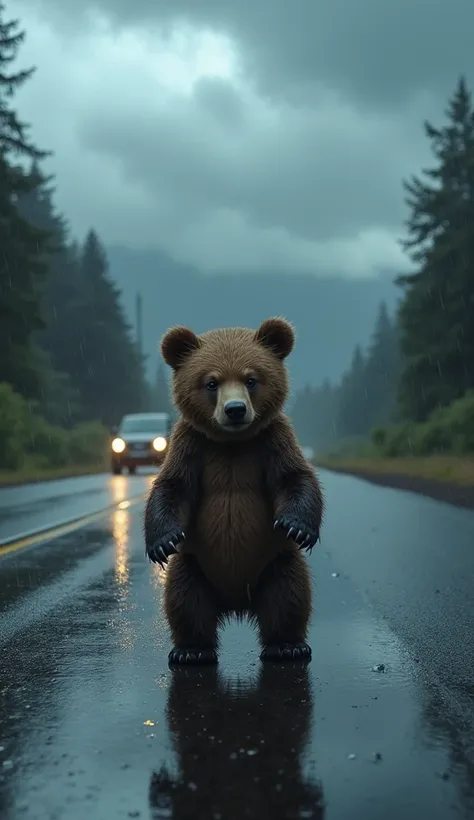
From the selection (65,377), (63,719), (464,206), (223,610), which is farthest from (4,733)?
(65,377)

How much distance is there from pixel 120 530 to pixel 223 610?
774cm

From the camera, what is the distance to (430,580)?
7.88m

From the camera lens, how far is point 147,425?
114ft

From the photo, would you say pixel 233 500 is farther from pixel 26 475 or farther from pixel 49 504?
pixel 26 475

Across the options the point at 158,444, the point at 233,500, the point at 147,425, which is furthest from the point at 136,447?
the point at 233,500

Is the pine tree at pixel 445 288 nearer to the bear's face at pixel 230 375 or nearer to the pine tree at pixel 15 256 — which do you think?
the pine tree at pixel 15 256

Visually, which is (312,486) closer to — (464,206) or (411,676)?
(411,676)

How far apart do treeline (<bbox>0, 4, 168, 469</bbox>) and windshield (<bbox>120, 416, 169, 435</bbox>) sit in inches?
137

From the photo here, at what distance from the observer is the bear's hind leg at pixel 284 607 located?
469 cm

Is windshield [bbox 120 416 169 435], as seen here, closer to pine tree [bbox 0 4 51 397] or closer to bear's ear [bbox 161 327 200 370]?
pine tree [bbox 0 4 51 397]

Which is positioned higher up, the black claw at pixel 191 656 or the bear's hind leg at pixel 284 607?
the bear's hind leg at pixel 284 607

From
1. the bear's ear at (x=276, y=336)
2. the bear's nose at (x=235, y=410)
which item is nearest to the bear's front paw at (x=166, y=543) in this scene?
the bear's nose at (x=235, y=410)

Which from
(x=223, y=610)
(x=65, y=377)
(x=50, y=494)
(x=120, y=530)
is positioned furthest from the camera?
(x=65, y=377)

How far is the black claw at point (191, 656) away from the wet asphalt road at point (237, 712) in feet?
0.29
